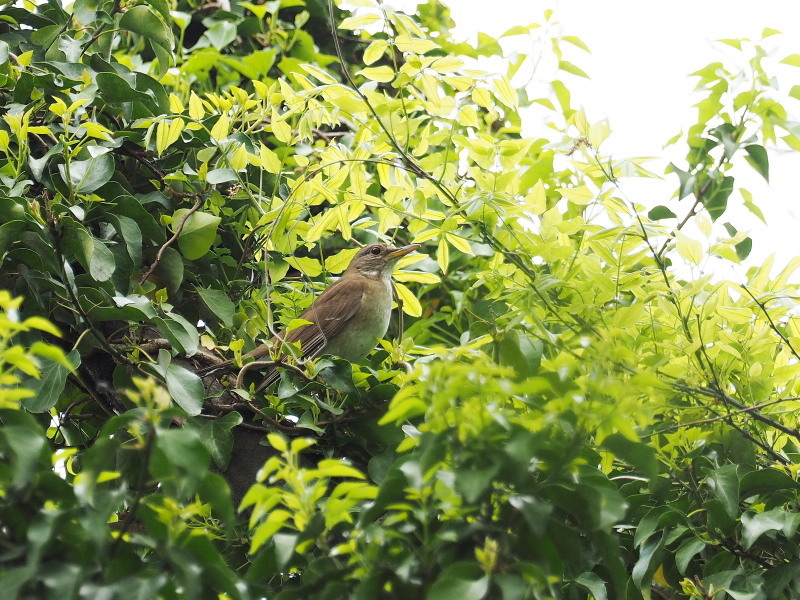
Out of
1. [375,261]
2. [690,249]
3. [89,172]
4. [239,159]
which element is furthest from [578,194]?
[375,261]

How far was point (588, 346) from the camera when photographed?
5.96 ft

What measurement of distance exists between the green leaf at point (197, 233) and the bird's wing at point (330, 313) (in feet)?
2.76

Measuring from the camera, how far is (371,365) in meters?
3.46

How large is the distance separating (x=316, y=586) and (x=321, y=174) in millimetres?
1826

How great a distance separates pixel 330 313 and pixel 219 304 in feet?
3.16

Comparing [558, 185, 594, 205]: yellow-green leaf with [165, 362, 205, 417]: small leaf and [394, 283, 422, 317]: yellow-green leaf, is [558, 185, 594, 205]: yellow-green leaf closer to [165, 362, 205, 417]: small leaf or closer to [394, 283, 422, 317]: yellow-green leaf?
[394, 283, 422, 317]: yellow-green leaf

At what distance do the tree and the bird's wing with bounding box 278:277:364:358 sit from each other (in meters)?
0.45

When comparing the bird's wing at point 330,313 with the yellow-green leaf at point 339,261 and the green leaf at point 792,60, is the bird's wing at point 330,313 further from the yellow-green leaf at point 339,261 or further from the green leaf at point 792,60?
the green leaf at point 792,60

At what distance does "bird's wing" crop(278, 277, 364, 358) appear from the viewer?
3.99m

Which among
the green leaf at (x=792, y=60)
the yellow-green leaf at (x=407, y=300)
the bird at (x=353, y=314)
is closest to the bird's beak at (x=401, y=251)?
the bird at (x=353, y=314)

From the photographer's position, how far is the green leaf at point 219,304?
3.16m

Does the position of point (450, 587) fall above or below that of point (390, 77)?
below

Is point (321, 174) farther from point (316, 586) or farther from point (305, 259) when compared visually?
point (316, 586)

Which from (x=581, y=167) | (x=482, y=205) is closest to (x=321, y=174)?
(x=482, y=205)
